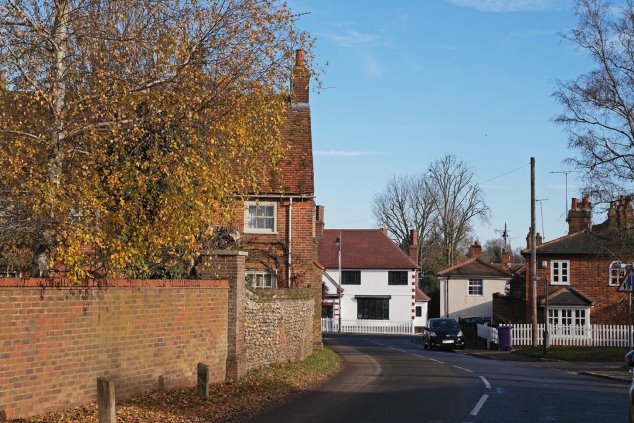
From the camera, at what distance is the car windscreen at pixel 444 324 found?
A: 43900 mm

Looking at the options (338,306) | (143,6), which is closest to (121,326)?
(143,6)

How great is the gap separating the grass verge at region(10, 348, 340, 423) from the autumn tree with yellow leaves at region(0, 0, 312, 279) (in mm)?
2172

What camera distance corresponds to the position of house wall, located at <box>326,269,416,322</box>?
70875 millimetres

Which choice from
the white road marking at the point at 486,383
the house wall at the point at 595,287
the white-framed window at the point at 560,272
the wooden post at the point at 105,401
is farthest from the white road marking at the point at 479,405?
the white-framed window at the point at 560,272

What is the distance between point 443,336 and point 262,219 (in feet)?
57.5

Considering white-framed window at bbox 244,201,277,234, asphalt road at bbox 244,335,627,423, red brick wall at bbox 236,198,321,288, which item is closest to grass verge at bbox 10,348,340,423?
A: asphalt road at bbox 244,335,627,423

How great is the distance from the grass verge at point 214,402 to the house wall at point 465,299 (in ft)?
166

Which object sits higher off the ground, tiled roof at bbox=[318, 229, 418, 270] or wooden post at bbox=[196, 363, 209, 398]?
tiled roof at bbox=[318, 229, 418, 270]

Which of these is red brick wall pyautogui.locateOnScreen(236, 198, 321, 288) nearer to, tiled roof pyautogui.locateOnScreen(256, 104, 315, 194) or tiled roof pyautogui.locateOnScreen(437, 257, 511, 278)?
tiled roof pyautogui.locateOnScreen(256, 104, 315, 194)

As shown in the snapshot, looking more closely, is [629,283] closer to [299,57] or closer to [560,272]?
[299,57]

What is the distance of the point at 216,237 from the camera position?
66.0ft

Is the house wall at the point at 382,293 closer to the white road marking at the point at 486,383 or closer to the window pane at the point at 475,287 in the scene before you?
the window pane at the point at 475,287

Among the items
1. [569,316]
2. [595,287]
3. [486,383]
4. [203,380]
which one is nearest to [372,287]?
[569,316]

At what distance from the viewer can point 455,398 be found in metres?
16.5
